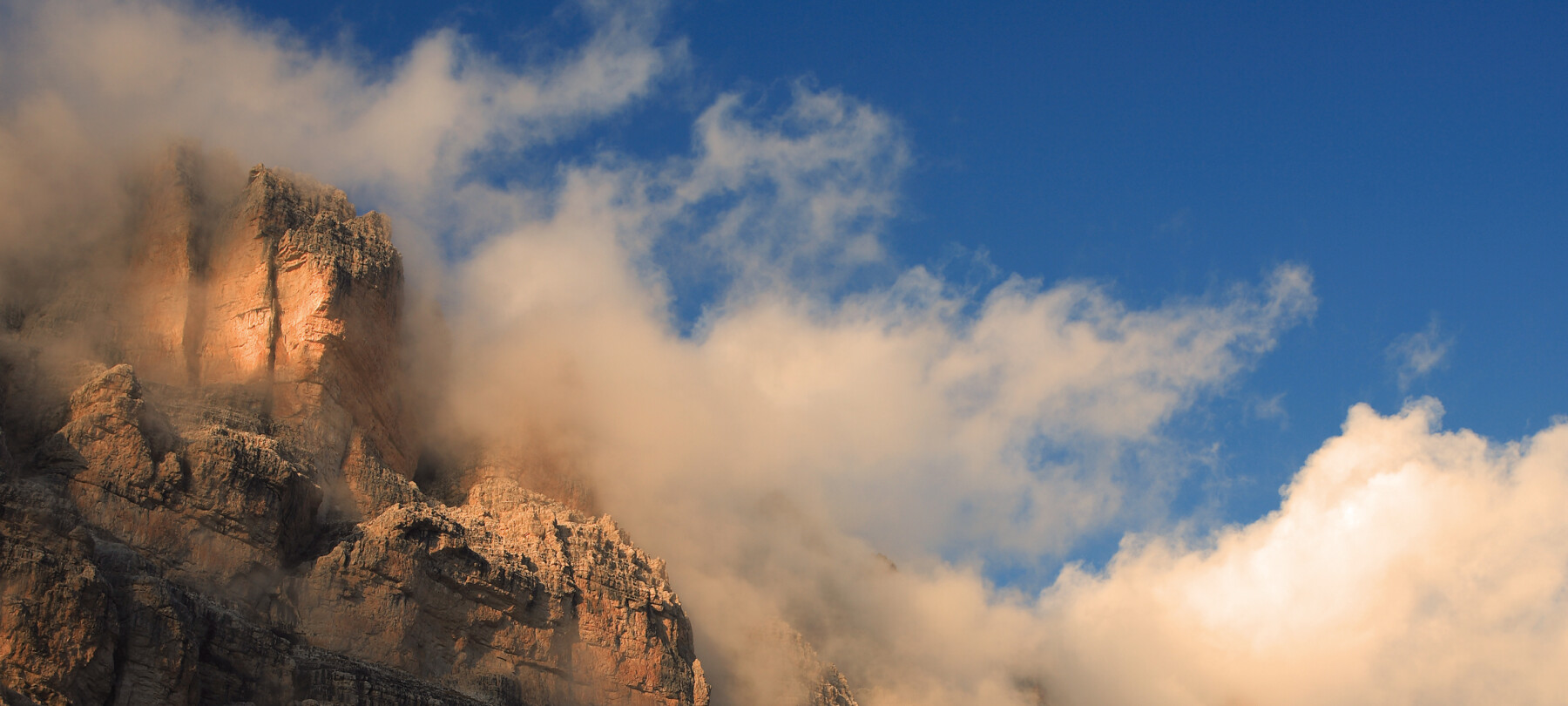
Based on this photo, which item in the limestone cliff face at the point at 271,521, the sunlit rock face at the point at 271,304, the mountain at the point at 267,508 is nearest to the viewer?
the limestone cliff face at the point at 271,521

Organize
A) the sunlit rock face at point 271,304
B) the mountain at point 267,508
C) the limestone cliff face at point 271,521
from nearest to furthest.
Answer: the limestone cliff face at point 271,521 < the mountain at point 267,508 < the sunlit rock face at point 271,304

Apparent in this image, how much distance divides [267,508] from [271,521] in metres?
0.49

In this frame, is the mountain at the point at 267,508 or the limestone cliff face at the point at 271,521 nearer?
the limestone cliff face at the point at 271,521

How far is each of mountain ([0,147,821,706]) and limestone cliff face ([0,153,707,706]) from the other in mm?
92

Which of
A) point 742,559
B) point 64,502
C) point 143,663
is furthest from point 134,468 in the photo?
point 742,559

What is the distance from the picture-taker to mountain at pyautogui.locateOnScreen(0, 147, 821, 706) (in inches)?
1807

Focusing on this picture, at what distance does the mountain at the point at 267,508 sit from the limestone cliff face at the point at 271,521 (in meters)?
0.09

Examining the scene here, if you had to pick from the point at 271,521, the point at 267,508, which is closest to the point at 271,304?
the point at 267,508

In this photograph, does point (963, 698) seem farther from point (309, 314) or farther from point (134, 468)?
point (134, 468)

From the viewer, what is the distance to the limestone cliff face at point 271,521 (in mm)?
45625

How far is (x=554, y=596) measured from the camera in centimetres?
6275

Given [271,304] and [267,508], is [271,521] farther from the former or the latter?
[271,304]

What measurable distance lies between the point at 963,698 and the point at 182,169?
62378 mm

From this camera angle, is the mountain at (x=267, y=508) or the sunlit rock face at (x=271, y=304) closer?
the mountain at (x=267, y=508)
